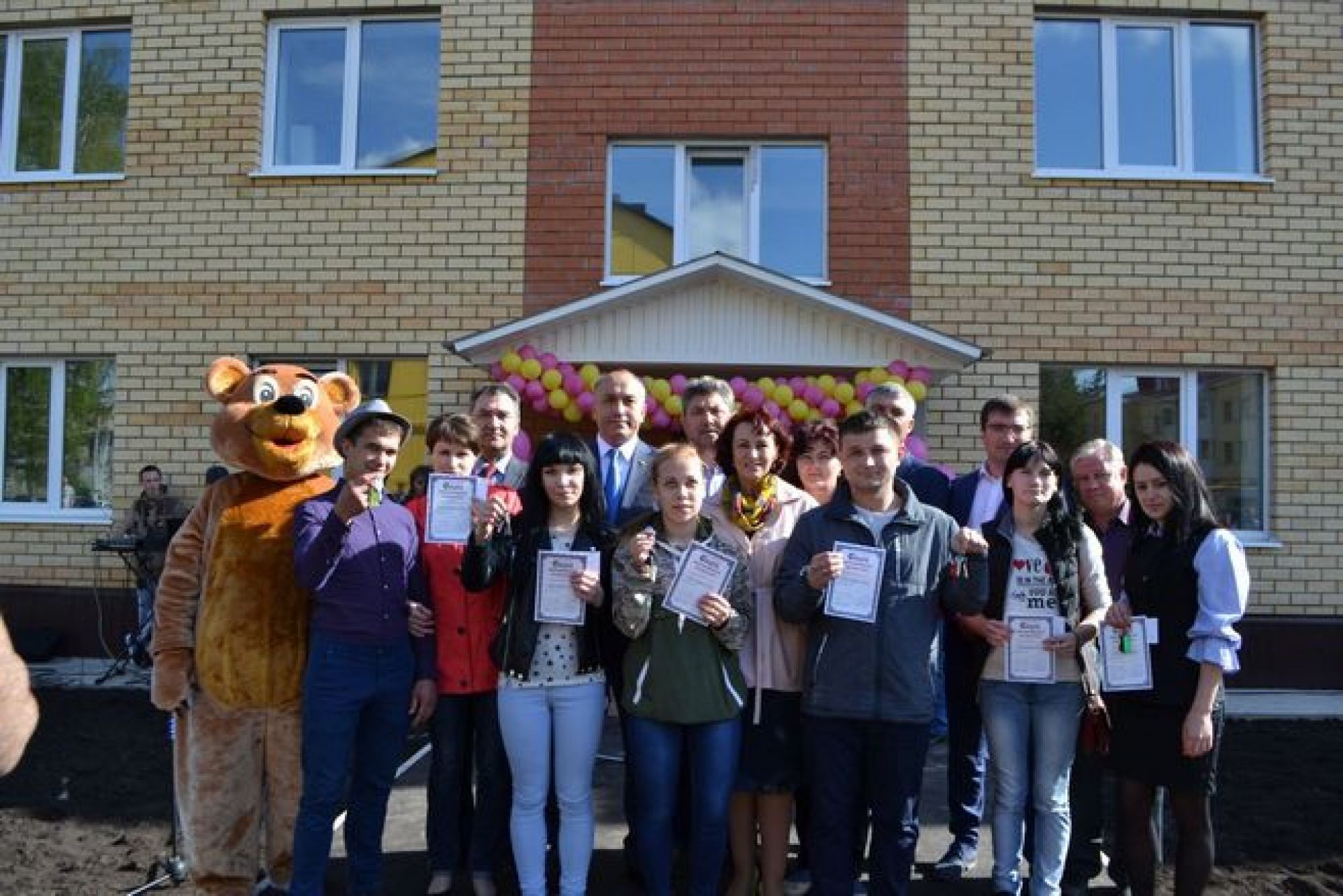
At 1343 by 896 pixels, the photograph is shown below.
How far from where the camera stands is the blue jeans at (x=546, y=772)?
381 cm

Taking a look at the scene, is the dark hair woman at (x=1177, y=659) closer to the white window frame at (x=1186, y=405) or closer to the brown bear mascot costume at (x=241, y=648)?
the brown bear mascot costume at (x=241, y=648)

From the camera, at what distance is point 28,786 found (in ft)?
20.0

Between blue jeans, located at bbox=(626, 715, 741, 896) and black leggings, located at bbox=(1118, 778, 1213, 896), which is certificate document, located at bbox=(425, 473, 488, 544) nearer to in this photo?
blue jeans, located at bbox=(626, 715, 741, 896)

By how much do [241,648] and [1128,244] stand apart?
836 cm

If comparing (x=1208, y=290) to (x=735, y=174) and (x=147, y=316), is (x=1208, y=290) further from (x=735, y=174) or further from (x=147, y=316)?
(x=147, y=316)

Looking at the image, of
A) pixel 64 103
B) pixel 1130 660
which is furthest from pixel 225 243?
pixel 1130 660

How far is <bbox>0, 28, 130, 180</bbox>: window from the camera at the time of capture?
10242 millimetres

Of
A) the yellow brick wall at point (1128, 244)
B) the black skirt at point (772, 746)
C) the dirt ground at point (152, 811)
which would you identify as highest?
the yellow brick wall at point (1128, 244)

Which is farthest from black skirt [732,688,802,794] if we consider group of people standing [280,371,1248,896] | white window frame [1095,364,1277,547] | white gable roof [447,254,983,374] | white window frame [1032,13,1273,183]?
white window frame [1032,13,1273,183]

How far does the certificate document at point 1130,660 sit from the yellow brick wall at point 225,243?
262 inches

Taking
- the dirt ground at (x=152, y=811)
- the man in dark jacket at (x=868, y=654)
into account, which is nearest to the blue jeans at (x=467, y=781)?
the dirt ground at (x=152, y=811)

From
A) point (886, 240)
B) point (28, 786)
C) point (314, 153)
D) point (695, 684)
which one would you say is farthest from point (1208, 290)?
point (28, 786)

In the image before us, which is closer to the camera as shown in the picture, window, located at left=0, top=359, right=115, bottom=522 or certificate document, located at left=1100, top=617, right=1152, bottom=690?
certificate document, located at left=1100, top=617, right=1152, bottom=690

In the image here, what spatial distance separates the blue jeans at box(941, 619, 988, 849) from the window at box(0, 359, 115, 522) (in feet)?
28.9
